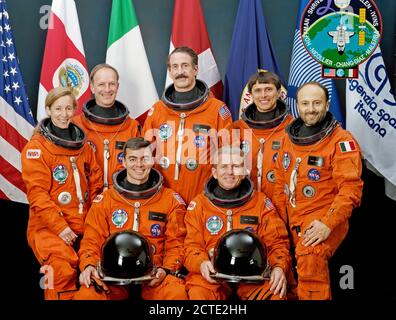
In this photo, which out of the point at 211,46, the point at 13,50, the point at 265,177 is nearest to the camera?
the point at 265,177

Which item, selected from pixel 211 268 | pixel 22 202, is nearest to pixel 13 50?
pixel 22 202

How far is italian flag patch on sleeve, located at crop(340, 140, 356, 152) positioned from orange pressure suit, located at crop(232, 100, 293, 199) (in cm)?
46

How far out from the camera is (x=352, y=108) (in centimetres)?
431

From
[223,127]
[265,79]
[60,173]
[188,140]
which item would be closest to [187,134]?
[188,140]

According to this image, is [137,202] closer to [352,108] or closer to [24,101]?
[24,101]

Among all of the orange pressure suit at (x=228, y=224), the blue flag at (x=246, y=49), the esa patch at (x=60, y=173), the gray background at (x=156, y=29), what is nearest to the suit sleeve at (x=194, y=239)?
the orange pressure suit at (x=228, y=224)

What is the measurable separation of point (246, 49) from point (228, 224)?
5.22ft

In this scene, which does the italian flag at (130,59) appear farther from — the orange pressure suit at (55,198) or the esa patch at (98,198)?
the esa patch at (98,198)

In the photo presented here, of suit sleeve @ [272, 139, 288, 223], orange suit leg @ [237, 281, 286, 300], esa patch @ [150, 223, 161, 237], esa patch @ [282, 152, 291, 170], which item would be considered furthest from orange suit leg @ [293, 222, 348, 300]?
esa patch @ [150, 223, 161, 237]

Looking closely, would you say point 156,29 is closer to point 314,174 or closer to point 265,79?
point 265,79

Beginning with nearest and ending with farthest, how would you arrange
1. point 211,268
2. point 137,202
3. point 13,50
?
point 211,268
point 137,202
point 13,50

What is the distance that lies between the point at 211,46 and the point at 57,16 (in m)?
1.08

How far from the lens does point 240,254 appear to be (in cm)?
286

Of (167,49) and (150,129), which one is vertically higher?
(167,49)
